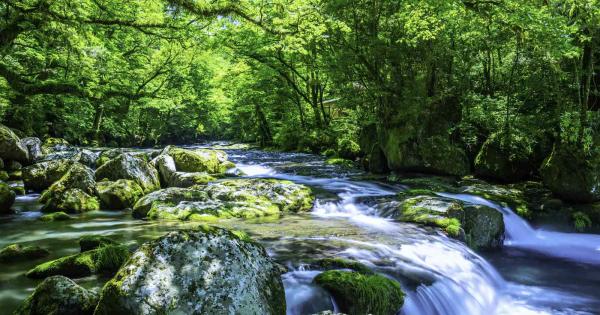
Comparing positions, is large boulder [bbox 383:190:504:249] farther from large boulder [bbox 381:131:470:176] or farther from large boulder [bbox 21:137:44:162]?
large boulder [bbox 21:137:44:162]

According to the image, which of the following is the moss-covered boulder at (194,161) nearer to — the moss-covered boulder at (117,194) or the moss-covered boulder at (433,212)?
the moss-covered boulder at (117,194)

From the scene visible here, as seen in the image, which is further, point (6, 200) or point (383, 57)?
point (383, 57)

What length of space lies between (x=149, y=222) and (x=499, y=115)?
11.3 m

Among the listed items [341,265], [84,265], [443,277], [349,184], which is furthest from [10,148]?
[443,277]

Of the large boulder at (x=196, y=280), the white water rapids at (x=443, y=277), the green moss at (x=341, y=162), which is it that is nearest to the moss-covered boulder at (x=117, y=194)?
the white water rapids at (x=443, y=277)

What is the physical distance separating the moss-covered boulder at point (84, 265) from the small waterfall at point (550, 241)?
331 inches

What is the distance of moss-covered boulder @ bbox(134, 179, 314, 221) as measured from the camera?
8.77 meters

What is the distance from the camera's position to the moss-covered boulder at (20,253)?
5.50 m

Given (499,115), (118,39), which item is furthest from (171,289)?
(118,39)

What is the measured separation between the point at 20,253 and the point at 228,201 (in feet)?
15.6

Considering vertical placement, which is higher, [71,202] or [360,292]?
[360,292]

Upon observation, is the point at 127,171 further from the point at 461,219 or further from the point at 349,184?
the point at 461,219

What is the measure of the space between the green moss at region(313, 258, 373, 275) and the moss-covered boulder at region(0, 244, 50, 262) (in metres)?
4.10

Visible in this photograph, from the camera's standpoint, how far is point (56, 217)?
28.4 feet
